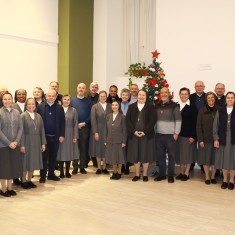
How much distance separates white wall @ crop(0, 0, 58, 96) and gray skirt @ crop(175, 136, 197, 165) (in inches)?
169

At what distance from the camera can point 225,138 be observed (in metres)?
5.85

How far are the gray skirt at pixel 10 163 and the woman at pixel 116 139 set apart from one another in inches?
63.1

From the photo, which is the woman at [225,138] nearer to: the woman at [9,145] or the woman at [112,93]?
the woman at [112,93]

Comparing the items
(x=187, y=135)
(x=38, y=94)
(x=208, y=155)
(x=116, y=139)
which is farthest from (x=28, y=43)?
(x=208, y=155)

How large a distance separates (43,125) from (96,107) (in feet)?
3.96

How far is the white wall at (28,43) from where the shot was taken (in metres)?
8.65

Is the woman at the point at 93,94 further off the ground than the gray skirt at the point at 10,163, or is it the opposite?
the woman at the point at 93,94

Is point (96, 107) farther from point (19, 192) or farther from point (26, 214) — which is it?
point (26, 214)

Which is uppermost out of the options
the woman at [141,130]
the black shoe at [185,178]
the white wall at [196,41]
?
the white wall at [196,41]

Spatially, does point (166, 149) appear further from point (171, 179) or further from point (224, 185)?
point (224, 185)

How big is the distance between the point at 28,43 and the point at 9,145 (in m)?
4.48

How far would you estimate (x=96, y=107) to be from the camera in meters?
6.88

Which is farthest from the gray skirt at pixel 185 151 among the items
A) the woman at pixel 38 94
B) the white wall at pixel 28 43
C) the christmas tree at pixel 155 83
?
the white wall at pixel 28 43

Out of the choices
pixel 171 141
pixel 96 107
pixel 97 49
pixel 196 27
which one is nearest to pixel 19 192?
pixel 96 107
